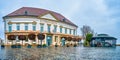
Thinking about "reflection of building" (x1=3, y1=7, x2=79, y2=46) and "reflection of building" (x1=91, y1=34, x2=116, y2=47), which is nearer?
"reflection of building" (x1=91, y1=34, x2=116, y2=47)

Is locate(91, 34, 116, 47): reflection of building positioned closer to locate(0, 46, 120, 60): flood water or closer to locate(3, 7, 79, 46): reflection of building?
locate(3, 7, 79, 46): reflection of building

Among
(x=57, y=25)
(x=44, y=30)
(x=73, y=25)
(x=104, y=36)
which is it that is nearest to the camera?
(x=104, y=36)

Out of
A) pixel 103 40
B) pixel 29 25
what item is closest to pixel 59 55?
pixel 103 40

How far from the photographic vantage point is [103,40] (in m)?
53.5

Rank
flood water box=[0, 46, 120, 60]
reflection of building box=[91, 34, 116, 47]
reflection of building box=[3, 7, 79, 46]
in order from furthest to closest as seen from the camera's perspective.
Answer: reflection of building box=[3, 7, 79, 46] → reflection of building box=[91, 34, 116, 47] → flood water box=[0, 46, 120, 60]

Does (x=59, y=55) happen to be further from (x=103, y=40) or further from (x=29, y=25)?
(x=29, y=25)

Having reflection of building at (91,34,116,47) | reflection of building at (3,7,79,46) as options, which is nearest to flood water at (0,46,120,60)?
reflection of building at (91,34,116,47)

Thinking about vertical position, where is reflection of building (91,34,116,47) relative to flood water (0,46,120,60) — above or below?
below

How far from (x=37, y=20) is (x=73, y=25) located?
24.3m

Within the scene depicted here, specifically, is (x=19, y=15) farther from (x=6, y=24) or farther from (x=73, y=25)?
(x=73, y=25)

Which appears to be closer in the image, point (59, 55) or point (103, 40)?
point (59, 55)

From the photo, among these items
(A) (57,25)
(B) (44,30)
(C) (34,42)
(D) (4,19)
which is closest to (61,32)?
(A) (57,25)

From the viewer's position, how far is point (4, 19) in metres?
61.3

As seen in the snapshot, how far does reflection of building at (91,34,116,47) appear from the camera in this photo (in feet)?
173
